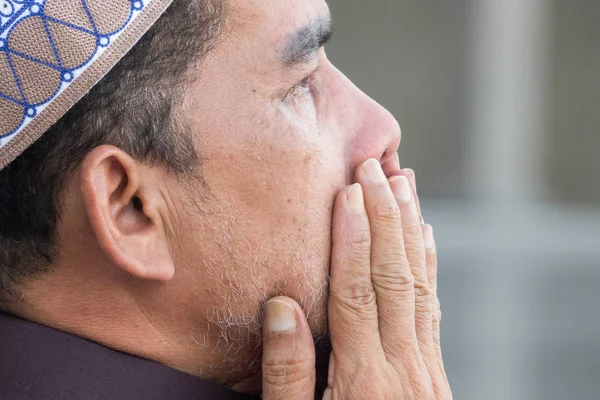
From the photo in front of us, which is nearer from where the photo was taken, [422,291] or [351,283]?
[351,283]

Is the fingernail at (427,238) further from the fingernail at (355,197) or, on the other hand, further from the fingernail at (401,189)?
the fingernail at (355,197)

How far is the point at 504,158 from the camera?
6.14 metres

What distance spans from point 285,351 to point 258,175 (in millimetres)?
380

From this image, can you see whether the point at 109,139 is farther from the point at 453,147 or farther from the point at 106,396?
the point at 453,147

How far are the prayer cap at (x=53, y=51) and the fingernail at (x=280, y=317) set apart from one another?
60cm

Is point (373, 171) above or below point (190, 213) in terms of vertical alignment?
above

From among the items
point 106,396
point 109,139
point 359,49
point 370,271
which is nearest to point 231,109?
point 109,139

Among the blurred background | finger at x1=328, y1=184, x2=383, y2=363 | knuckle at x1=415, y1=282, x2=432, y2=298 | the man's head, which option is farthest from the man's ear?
the blurred background

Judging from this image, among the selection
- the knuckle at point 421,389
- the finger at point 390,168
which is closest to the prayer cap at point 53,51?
the finger at point 390,168

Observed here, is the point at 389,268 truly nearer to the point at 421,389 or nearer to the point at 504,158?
the point at 421,389

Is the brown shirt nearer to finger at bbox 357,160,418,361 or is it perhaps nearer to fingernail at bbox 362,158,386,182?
finger at bbox 357,160,418,361

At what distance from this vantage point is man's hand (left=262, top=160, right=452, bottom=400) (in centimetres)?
204

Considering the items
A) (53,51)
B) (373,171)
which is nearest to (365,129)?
(373,171)

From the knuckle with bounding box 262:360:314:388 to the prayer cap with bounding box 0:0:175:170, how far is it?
2.26 ft
